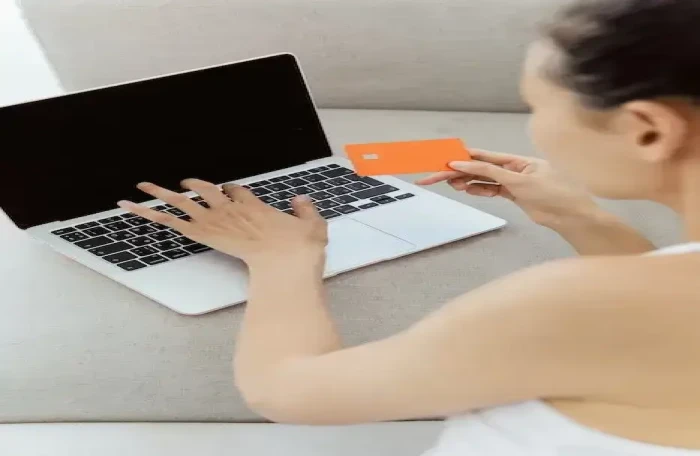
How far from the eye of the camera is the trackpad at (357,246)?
945 mm

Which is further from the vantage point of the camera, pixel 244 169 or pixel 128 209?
pixel 244 169

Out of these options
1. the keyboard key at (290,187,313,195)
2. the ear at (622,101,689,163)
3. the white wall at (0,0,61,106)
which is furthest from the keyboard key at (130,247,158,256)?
the white wall at (0,0,61,106)

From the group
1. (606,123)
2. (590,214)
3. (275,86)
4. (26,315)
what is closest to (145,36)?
(275,86)

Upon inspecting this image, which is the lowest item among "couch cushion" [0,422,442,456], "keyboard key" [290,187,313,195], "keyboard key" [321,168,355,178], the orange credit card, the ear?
"couch cushion" [0,422,442,456]

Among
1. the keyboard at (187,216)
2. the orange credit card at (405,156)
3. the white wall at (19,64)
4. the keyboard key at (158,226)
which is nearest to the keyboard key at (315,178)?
the keyboard at (187,216)

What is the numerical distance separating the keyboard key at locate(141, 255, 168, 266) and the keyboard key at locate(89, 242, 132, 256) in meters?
0.03

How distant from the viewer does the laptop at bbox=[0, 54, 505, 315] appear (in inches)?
36.9

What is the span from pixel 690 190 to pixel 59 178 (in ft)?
2.21

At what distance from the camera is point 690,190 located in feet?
2.00

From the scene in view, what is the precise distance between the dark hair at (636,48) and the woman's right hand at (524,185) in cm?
37

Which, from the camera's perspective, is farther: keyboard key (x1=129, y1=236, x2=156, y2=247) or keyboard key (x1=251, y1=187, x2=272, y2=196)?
keyboard key (x1=251, y1=187, x2=272, y2=196)

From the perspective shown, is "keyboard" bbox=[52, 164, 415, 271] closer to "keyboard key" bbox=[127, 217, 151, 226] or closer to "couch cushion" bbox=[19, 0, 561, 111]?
"keyboard key" bbox=[127, 217, 151, 226]

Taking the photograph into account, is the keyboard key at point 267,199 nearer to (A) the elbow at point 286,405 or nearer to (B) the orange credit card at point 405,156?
(B) the orange credit card at point 405,156

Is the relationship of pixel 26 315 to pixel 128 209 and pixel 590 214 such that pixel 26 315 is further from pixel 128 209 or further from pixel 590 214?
pixel 590 214
